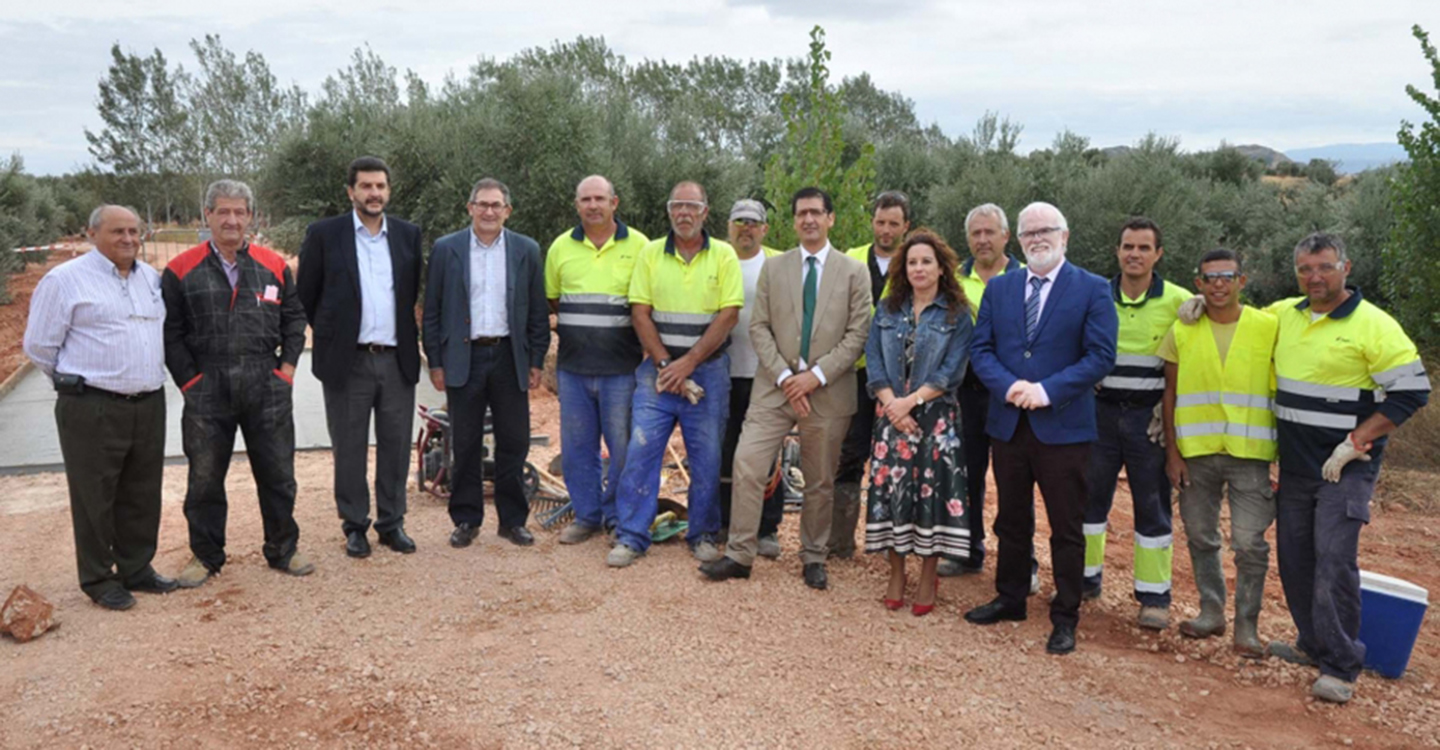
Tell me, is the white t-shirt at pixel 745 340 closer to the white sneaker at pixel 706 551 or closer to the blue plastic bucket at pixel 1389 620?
the white sneaker at pixel 706 551

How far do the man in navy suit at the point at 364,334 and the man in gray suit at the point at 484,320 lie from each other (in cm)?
17

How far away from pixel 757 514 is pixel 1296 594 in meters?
2.63

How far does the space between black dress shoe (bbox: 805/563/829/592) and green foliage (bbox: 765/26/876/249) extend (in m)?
3.15

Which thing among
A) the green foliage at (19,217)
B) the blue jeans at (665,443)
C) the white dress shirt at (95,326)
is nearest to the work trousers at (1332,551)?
the blue jeans at (665,443)

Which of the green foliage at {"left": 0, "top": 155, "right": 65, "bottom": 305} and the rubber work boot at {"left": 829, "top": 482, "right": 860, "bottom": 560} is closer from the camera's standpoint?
the rubber work boot at {"left": 829, "top": 482, "right": 860, "bottom": 560}

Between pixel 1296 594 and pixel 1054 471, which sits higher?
pixel 1054 471

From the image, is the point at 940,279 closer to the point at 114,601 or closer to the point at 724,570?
the point at 724,570

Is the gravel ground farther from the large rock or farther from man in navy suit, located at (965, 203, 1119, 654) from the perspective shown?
man in navy suit, located at (965, 203, 1119, 654)

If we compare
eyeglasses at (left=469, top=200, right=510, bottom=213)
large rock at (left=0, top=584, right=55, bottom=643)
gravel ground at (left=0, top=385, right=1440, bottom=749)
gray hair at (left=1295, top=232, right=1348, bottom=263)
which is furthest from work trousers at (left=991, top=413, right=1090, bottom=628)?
large rock at (left=0, top=584, right=55, bottom=643)

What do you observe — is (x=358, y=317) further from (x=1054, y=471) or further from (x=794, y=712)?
(x=1054, y=471)

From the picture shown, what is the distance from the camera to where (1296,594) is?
445cm

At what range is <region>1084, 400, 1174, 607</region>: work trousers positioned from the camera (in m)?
4.89

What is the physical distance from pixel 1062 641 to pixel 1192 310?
1.69m

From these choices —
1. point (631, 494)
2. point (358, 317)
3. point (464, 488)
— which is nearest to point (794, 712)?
point (631, 494)
